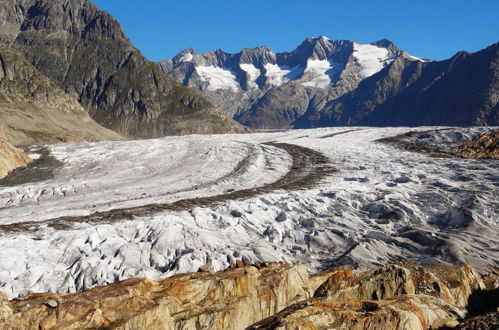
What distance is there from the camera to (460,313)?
10234mm

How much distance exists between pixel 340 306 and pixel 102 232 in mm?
12147

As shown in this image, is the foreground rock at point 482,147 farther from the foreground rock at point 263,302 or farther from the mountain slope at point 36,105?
the mountain slope at point 36,105

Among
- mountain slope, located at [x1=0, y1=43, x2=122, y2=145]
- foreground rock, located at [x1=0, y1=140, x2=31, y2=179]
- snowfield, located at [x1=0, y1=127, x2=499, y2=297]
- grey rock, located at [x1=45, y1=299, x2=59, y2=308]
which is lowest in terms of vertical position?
snowfield, located at [x1=0, y1=127, x2=499, y2=297]

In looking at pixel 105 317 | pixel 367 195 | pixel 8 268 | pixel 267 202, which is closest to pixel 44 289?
pixel 8 268

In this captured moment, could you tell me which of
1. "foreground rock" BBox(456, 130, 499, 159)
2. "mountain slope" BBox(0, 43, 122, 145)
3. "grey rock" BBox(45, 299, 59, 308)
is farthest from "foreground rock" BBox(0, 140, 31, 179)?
"mountain slope" BBox(0, 43, 122, 145)

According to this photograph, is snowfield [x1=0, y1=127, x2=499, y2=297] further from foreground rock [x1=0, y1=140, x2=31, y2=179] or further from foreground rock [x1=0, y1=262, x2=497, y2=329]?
foreground rock [x1=0, y1=262, x2=497, y2=329]

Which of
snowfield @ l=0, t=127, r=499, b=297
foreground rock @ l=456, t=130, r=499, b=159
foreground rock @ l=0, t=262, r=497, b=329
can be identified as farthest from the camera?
foreground rock @ l=456, t=130, r=499, b=159

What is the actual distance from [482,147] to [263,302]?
41.1 m

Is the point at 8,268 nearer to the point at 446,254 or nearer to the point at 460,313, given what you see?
the point at 460,313

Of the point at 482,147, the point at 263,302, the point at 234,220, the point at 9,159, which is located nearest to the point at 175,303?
the point at 263,302

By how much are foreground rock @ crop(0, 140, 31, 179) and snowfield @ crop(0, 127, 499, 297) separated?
3.47 metres

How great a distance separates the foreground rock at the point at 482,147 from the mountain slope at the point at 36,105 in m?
116

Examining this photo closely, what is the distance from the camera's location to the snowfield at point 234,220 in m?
16.7

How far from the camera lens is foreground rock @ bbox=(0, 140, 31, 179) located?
33.0 metres
